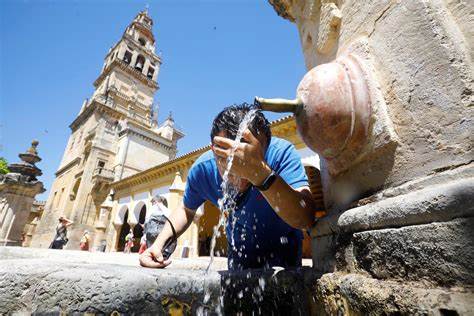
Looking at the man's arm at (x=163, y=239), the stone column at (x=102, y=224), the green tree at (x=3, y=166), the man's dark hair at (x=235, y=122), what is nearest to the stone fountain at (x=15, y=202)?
the man's arm at (x=163, y=239)

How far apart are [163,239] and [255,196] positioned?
75cm

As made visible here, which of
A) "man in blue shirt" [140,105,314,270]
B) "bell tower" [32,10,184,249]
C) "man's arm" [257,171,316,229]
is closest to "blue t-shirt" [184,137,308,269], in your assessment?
"man in blue shirt" [140,105,314,270]

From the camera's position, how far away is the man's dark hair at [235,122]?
1239mm

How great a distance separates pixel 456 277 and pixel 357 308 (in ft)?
1.06

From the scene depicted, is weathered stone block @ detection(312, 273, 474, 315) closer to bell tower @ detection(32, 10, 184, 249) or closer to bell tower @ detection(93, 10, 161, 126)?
bell tower @ detection(32, 10, 184, 249)

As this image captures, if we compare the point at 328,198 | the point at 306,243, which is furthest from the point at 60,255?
the point at 306,243

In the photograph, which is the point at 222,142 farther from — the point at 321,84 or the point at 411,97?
Answer: the point at 411,97

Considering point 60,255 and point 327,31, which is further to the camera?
point 60,255

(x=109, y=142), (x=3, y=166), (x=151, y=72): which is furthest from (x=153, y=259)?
(x=3, y=166)

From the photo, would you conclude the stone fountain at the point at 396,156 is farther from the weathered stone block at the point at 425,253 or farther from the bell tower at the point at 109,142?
the bell tower at the point at 109,142

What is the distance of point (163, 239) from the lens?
1818mm

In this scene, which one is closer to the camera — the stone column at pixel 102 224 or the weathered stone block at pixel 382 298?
the weathered stone block at pixel 382 298

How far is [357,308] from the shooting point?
32.8 inches

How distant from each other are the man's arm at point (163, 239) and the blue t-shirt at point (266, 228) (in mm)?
416
